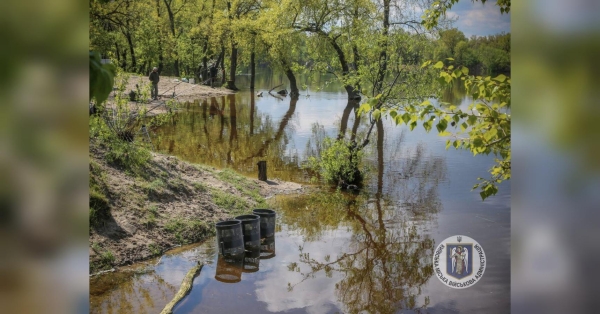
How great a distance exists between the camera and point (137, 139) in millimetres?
4902


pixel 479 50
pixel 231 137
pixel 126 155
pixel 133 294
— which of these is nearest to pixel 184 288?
pixel 133 294

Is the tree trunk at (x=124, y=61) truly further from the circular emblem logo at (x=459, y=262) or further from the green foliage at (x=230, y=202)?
the circular emblem logo at (x=459, y=262)

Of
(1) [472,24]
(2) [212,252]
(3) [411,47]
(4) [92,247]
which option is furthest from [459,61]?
(4) [92,247]

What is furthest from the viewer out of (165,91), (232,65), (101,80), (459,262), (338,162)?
(338,162)

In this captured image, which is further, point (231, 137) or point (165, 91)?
point (231, 137)

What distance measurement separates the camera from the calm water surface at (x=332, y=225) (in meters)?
3.51

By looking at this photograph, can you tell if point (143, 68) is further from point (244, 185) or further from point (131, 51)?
point (244, 185)

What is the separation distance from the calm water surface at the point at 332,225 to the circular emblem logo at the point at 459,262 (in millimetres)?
349

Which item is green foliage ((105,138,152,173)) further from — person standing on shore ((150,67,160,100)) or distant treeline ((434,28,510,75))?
distant treeline ((434,28,510,75))

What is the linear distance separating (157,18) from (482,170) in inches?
98.1

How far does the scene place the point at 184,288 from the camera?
3607mm

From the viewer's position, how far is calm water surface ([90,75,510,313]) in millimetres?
3506

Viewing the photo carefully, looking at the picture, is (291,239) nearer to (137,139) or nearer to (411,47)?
(137,139)

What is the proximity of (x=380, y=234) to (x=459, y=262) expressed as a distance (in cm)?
199
